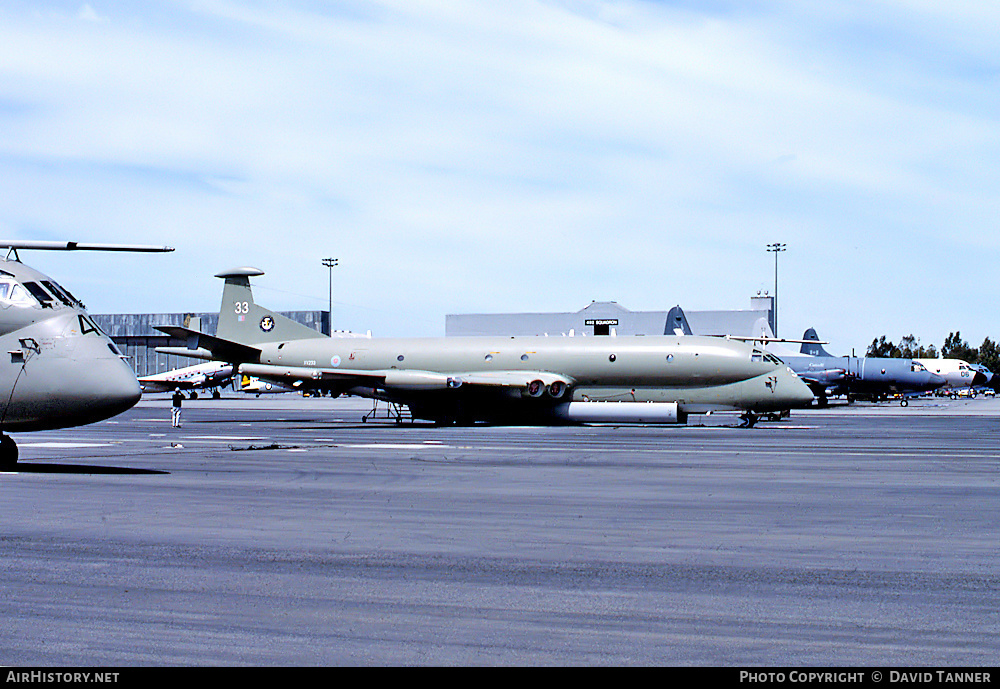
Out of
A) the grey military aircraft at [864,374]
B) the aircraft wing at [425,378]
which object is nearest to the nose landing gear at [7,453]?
the aircraft wing at [425,378]

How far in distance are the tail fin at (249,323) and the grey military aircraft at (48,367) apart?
32.8m

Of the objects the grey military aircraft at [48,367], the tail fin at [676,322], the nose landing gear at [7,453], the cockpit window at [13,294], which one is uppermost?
the tail fin at [676,322]

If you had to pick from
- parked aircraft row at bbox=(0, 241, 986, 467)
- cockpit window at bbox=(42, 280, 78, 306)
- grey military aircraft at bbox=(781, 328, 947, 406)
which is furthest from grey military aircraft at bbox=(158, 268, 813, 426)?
grey military aircraft at bbox=(781, 328, 947, 406)

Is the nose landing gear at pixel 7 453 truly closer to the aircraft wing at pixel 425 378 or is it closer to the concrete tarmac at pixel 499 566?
the concrete tarmac at pixel 499 566

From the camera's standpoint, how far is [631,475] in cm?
1909

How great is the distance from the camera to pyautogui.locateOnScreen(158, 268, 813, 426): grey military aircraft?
1662 inches

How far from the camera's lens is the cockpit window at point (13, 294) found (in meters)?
17.3

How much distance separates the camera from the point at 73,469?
1975cm

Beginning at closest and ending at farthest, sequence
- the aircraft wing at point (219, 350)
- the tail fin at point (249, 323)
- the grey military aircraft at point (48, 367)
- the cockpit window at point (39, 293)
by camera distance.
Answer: the grey military aircraft at point (48, 367) < the cockpit window at point (39, 293) < the aircraft wing at point (219, 350) < the tail fin at point (249, 323)

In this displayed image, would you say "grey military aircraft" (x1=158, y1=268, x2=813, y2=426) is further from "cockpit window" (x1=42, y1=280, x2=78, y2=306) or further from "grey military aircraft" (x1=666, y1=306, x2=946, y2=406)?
"grey military aircraft" (x1=666, y1=306, x2=946, y2=406)

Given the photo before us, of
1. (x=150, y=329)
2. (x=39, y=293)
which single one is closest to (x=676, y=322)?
(x=39, y=293)

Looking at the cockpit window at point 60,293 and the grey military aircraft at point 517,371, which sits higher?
the cockpit window at point 60,293

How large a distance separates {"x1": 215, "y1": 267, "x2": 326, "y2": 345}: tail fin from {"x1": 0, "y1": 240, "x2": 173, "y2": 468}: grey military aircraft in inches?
1290

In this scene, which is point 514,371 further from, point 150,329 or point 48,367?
point 150,329
